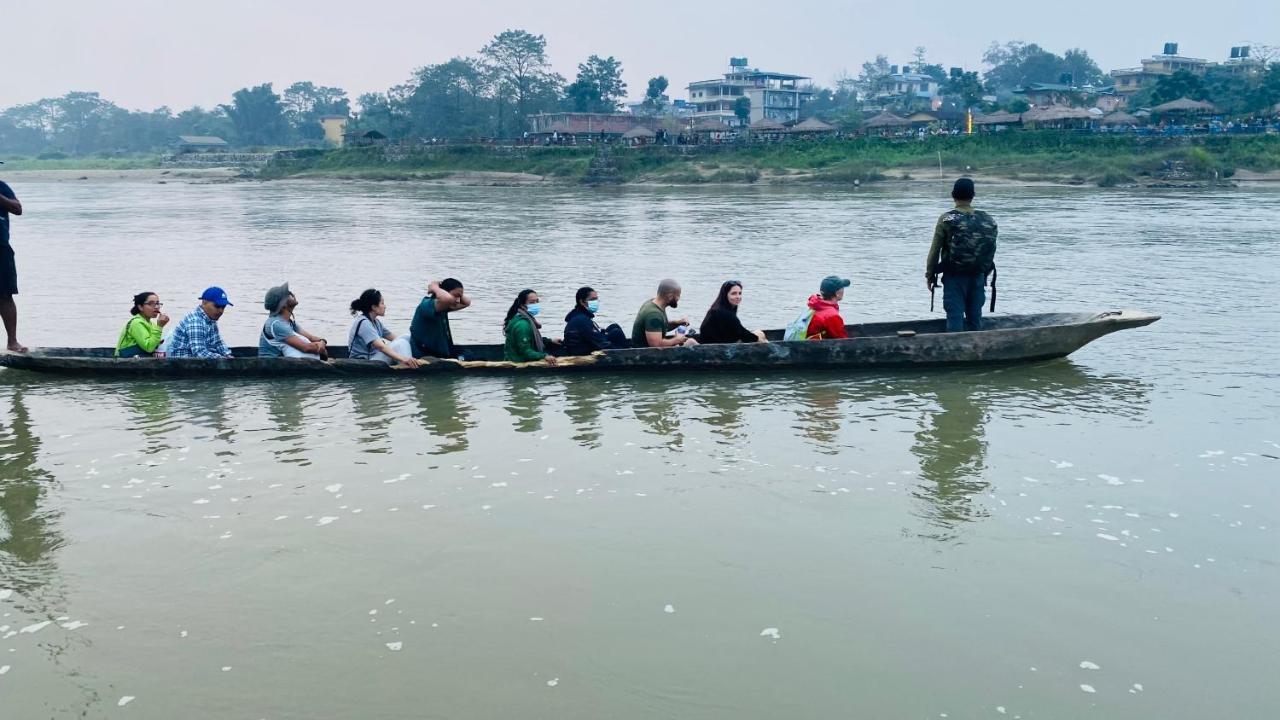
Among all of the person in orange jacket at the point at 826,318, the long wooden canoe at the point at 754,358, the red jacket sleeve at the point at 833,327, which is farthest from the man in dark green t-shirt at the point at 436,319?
the red jacket sleeve at the point at 833,327

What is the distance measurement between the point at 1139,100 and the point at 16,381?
76.3 m

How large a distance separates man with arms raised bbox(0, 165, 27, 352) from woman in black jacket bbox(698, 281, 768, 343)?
279 inches

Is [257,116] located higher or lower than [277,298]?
higher

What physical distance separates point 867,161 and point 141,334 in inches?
2092

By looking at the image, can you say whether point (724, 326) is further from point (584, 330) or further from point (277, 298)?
point (277, 298)

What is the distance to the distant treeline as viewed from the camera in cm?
7369

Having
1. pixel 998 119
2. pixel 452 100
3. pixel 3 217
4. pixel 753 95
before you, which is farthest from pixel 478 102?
pixel 3 217

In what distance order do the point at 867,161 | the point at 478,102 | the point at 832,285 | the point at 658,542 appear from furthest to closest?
the point at 478,102, the point at 867,161, the point at 832,285, the point at 658,542

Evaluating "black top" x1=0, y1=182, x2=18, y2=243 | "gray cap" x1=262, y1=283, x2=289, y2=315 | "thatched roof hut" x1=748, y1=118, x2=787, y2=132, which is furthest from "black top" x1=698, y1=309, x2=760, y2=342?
"thatched roof hut" x1=748, y1=118, x2=787, y2=132

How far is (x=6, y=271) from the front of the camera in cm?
1101

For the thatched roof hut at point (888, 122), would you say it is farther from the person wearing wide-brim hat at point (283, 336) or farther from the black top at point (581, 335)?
the person wearing wide-brim hat at point (283, 336)

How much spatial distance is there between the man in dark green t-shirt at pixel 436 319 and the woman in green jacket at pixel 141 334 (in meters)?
2.62

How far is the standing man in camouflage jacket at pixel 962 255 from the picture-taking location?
34.2 ft

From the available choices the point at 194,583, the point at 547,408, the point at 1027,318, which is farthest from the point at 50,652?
the point at 1027,318
